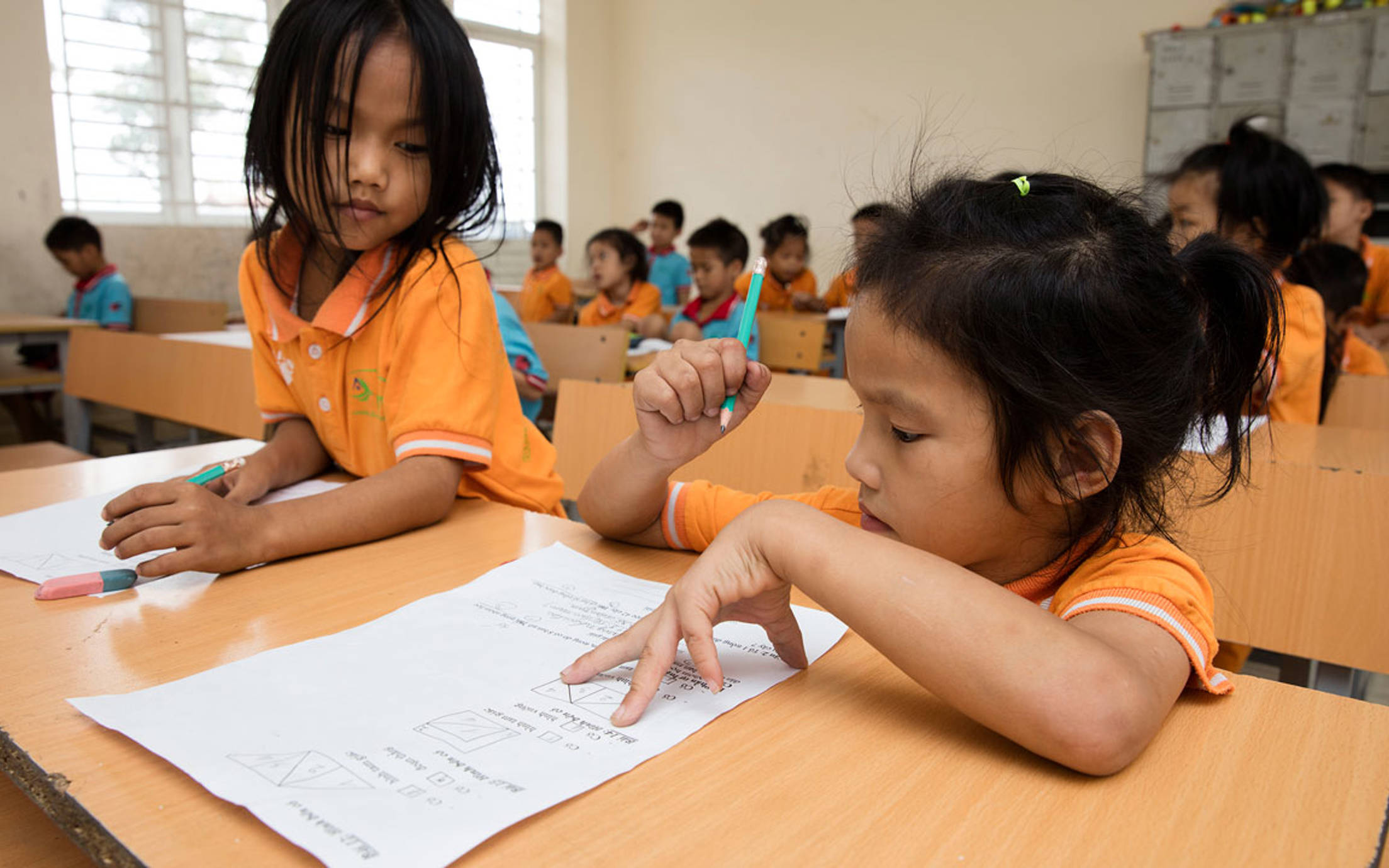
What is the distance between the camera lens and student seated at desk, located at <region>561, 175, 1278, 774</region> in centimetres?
52

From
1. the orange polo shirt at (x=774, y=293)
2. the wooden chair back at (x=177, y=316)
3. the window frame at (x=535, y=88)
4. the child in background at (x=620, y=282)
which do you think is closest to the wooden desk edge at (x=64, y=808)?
the wooden chair back at (x=177, y=316)

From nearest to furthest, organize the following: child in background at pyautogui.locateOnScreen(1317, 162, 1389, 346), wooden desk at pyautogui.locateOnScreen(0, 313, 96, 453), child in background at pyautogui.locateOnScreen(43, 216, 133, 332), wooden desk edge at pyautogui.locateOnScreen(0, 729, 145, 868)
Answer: wooden desk edge at pyautogui.locateOnScreen(0, 729, 145, 868), wooden desk at pyautogui.locateOnScreen(0, 313, 96, 453), child in background at pyautogui.locateOnScreen(1317, 162, 1389, 346), child in background at pyautogui.locateOnScreen(43, 216, 133, 332)

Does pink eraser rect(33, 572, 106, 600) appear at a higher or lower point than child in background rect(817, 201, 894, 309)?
lower

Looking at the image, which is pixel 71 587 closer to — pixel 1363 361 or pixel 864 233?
pixel 864 233

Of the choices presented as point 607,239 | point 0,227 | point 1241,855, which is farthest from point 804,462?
point 0,227

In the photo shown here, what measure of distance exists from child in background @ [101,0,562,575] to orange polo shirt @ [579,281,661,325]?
12.9ft

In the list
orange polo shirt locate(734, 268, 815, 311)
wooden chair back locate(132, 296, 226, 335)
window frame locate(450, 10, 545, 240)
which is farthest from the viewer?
window frame locate(450, 10, 545, 240)

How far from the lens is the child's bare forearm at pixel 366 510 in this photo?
2.77 ft

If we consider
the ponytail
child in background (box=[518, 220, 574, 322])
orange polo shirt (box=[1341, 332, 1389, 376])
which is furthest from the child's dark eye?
child in background (box=[518, 220, 574, 322])

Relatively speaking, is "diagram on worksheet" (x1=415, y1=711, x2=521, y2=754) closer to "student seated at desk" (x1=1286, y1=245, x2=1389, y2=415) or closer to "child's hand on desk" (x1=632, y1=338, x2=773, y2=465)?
"child's hand on desk" (x1=632, y1=338, x2=773, y2=465)

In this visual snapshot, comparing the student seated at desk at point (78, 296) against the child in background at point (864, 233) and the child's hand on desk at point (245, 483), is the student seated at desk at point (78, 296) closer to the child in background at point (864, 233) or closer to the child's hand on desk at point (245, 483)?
the child's hand on desk at point (245, 483)

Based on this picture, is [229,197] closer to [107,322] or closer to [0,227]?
[0,227]

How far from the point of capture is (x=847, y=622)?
0.56m

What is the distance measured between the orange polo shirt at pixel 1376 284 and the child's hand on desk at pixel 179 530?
4.46 meters
